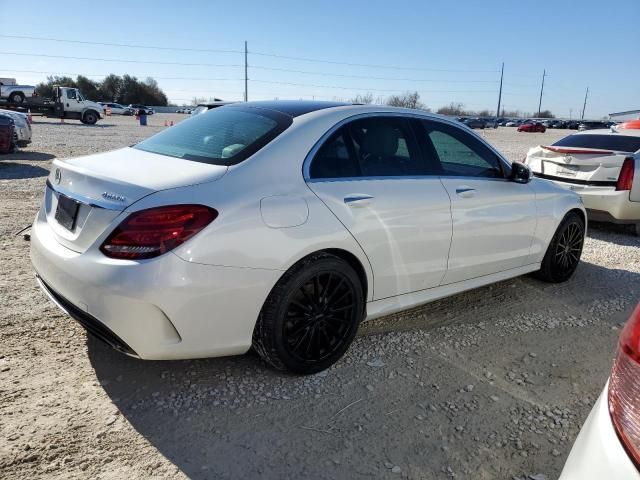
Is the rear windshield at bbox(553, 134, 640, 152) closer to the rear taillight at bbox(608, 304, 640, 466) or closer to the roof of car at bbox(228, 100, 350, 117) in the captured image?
the roof of car at bbox(228, 100, 350, 117)

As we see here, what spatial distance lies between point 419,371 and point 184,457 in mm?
1546

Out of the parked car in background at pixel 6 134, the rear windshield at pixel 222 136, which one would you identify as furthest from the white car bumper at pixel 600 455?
the parked car in background at pixel 6 134

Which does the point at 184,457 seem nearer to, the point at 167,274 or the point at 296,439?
the point at 296,439

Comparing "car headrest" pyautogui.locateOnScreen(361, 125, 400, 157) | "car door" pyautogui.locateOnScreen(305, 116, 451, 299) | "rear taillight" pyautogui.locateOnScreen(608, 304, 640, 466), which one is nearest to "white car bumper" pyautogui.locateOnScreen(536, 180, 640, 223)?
"car door" pyautogui.locateOnScreen(305, 116, 451, 299)

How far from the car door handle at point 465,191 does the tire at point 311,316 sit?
1.13m

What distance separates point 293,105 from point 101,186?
4.75 ft

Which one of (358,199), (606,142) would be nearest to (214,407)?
(358,199)

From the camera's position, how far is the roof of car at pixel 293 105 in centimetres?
342

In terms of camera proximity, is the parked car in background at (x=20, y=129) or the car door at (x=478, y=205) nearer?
the car door at (x=478, y=205)

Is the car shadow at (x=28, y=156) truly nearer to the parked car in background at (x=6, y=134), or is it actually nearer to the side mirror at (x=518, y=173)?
the parked car in background at (x=6, y=134)

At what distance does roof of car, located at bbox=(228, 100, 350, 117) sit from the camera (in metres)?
3.42

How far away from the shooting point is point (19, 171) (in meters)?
10.7

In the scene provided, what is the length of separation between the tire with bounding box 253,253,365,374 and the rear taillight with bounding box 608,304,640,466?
5.79ft

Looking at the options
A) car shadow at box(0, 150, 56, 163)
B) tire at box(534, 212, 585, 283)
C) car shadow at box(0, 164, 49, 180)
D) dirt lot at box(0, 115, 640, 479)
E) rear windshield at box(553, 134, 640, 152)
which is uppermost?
rear windshield at box(553, 134, 640, 152)
